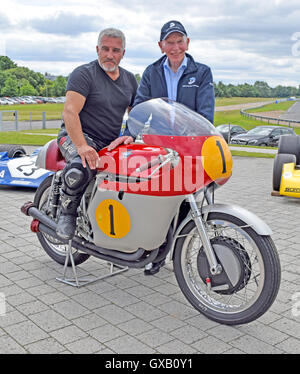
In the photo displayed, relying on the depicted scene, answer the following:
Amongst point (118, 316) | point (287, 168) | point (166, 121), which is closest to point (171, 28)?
point (166, 121)

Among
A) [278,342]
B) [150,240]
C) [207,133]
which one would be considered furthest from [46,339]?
[207,133]

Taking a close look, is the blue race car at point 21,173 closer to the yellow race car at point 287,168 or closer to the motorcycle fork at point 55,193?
the motorcycle fork at point 55,193

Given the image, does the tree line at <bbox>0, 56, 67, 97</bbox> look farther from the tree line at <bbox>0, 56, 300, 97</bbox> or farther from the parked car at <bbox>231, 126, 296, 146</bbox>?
the parked car at <bbox>231, 126, 296, 146</bbox>

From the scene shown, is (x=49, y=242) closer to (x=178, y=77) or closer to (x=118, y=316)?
(x=118, y=316)

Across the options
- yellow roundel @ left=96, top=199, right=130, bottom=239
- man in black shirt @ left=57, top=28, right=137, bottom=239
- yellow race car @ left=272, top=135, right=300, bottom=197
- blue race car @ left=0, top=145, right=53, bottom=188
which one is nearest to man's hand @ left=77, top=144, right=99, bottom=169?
man in black shirt @ left=57, top=28, right=137, bottom=239

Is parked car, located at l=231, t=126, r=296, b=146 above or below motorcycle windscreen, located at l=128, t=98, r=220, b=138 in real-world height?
below

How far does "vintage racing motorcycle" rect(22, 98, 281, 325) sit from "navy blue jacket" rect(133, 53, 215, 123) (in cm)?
55

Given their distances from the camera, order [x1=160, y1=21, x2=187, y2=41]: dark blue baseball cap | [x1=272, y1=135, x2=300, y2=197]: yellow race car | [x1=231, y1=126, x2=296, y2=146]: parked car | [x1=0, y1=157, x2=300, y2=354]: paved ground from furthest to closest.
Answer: [x1=231, y1=126, x2=296, y2=146]: parked car
[x1=272, y1=135, x2=300, y2=197]: yellow race car
[x1=160, y1=21, x2=187, y2=41]: dark blue baseball cap
[x1=0, y1=157, x2=300, y2=354]: paved ground

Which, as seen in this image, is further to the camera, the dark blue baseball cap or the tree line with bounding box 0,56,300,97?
the tree line with bounding box 0,56,300,97

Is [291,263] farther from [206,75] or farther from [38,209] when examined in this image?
[38,209]

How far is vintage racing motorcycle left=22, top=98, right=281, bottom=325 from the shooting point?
3.25 metres

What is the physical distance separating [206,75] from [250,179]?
622 cm

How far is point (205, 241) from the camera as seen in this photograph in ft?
11.1

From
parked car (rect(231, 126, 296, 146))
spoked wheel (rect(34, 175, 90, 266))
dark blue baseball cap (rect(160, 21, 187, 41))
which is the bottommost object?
spoked wheel (rect(34, 175, 90, 266))
